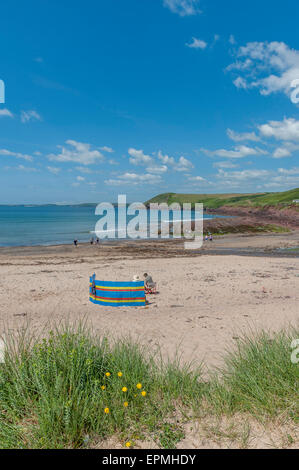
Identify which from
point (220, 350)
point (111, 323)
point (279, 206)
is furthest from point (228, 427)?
point (279, 206)

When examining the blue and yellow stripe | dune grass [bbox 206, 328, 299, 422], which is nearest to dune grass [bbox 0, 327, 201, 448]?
dune grass [bbox 206, 328, 299, 422]

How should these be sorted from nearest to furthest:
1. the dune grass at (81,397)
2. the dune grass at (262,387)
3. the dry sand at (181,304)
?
the dune grass at (81,397), the dune grass at (262,387), the dry sand at (181,304)

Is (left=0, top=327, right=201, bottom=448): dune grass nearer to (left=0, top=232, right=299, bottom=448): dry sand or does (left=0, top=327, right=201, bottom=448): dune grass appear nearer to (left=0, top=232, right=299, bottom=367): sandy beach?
(left=0, top=232, right=299, bottom=448): dry sand

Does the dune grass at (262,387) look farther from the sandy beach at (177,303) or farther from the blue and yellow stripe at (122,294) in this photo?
the blue and yellow stripe at (122,294)

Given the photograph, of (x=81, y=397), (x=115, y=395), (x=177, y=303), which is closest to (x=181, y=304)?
(x=177, y=303)

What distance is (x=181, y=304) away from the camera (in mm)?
12633

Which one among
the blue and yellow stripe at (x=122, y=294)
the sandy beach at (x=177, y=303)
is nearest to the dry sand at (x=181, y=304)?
the sandy beach at (x=177, y=303)

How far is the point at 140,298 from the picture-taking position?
1210cm

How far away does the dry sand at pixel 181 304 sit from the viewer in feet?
27.6

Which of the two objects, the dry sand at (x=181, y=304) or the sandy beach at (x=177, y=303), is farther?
the sandy beach at (x=177, y=303)

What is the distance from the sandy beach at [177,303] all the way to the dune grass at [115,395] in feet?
5.31

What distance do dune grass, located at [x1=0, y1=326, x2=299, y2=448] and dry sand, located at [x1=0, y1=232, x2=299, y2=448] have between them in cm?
41
